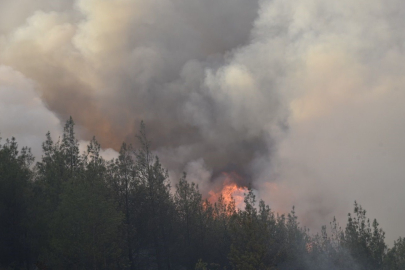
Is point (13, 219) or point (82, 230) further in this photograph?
point (13, 219)

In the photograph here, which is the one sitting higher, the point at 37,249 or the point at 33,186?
the point at 33,186

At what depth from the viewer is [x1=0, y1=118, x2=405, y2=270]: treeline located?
4141cm

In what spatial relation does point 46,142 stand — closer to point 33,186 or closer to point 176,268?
point 33,186

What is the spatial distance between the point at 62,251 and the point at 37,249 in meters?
9.89

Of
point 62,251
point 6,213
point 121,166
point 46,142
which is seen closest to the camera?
point 62,251

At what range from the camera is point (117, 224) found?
44.5 meters

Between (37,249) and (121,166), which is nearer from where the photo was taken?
(37,249)

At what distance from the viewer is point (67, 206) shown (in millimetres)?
41969

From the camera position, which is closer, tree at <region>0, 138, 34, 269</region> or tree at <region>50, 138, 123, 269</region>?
tree at <region>50, 138, 123, 269</region>

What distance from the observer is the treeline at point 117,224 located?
41.4 meters

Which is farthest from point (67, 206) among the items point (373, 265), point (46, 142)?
point (373, 265)

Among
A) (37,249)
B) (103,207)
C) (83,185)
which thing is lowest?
(37,249)

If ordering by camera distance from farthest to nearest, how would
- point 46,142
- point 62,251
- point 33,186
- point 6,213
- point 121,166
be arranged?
→ point 121,166 < point 46,142 < point 33,186 < point 6,213 < point 62,251

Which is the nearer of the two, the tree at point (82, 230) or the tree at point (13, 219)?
the tree at point (82, 230)
